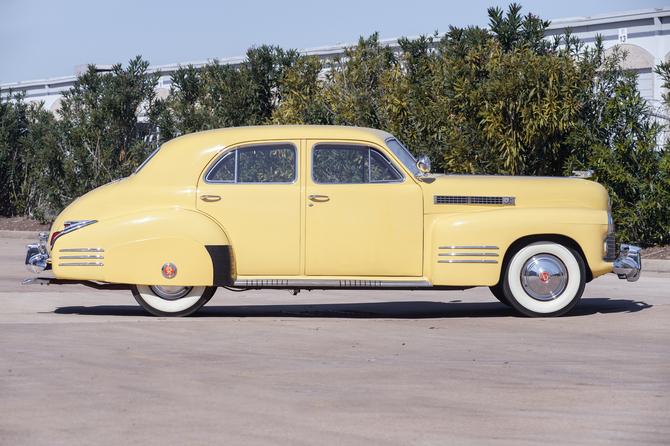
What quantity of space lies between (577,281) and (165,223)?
3.95 meters

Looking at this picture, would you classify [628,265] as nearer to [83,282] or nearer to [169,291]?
[169,291]

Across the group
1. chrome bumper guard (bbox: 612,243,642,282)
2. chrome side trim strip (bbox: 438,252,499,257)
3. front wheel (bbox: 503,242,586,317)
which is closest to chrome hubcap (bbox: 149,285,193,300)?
chrome side trim strip (bbox: 438,252,499,257)

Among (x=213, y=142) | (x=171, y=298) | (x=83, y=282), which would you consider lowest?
(x=171, y=298)

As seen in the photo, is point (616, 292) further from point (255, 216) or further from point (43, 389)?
point (43, 389)

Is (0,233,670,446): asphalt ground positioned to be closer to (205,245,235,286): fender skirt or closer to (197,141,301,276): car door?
(205,245,235,286): fender skirt

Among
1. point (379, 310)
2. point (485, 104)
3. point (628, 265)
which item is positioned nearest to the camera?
point (628, 265)

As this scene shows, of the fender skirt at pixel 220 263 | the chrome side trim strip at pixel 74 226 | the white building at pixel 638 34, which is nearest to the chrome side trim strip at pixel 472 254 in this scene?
the fender skirt at pixel 220 263

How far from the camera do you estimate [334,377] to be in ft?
15.3

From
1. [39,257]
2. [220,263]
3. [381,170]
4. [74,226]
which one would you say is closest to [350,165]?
[381,170]

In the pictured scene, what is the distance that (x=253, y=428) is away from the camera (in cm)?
357

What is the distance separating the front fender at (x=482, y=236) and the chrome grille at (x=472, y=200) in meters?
0.13

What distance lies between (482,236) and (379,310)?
5.25 ft

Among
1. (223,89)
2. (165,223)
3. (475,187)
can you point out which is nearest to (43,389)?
(165,223)

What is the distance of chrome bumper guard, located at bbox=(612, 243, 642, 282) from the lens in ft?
24.0
